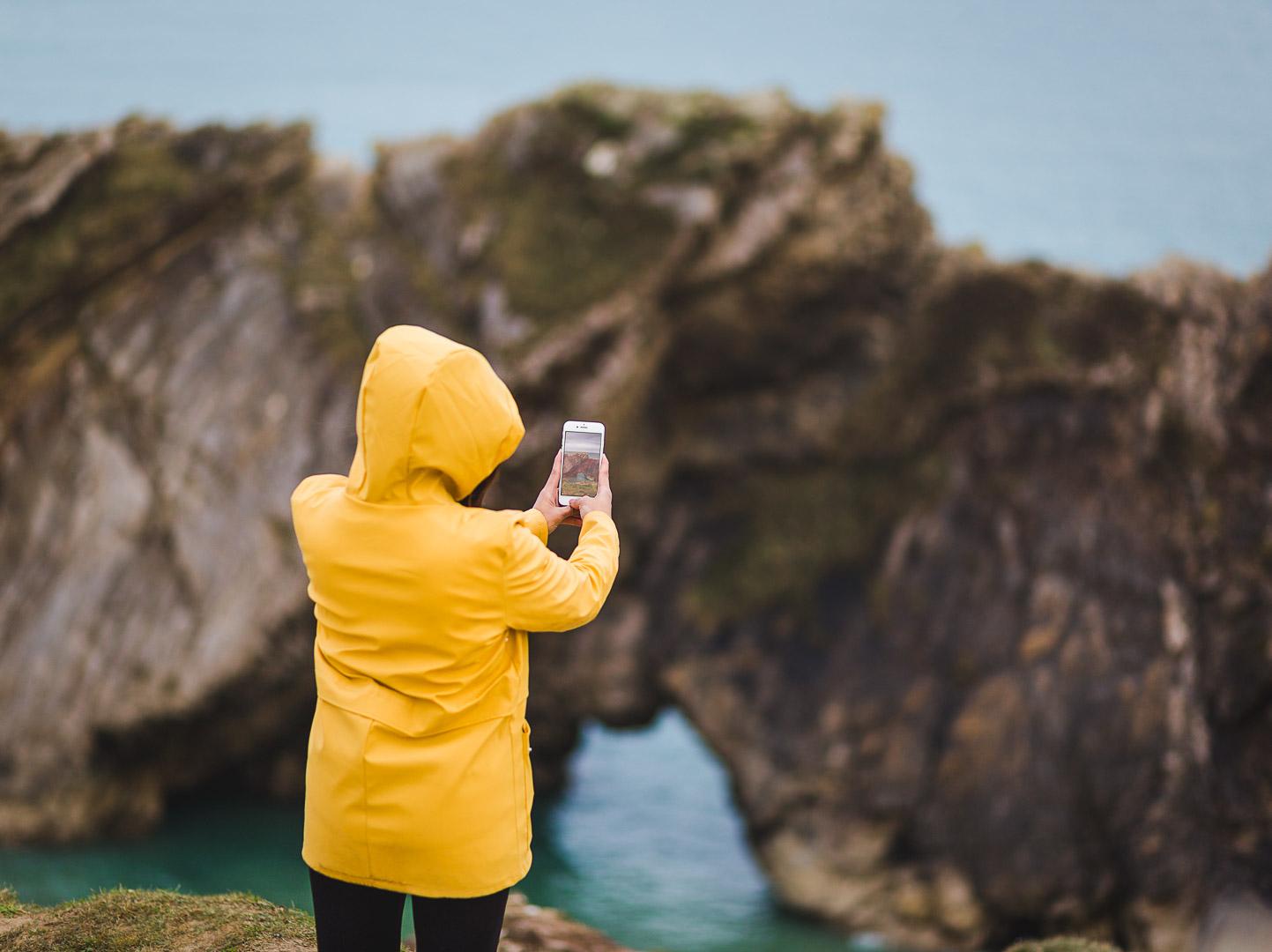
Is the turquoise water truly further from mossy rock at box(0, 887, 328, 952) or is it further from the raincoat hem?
the raincoat hem

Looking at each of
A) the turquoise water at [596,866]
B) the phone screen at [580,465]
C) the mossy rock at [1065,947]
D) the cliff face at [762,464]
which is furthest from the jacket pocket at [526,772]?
the cliff face at [762,464]

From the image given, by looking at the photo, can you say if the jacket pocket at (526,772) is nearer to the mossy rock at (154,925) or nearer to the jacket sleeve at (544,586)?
the jacket sleeve at (544,586)

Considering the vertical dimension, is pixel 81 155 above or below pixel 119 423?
above

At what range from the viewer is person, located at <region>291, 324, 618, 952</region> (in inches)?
128

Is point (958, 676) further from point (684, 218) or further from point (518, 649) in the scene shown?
point (518, 649)

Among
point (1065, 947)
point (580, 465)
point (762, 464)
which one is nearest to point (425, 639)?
point (580, 465)

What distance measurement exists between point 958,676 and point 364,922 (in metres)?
12.7

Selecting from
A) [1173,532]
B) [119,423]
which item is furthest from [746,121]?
[119,423]

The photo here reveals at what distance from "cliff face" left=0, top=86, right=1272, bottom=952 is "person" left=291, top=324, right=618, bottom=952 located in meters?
10.9

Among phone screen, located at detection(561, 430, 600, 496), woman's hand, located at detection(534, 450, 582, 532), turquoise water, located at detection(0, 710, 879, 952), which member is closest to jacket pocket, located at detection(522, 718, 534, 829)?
woman's hand, located at detection(534, 450, 582, 532)

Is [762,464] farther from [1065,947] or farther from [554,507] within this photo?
[554,507]

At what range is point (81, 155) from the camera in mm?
14781

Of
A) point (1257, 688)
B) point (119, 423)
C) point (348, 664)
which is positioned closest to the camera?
point (348, 664)

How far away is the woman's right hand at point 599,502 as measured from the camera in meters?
3.71
